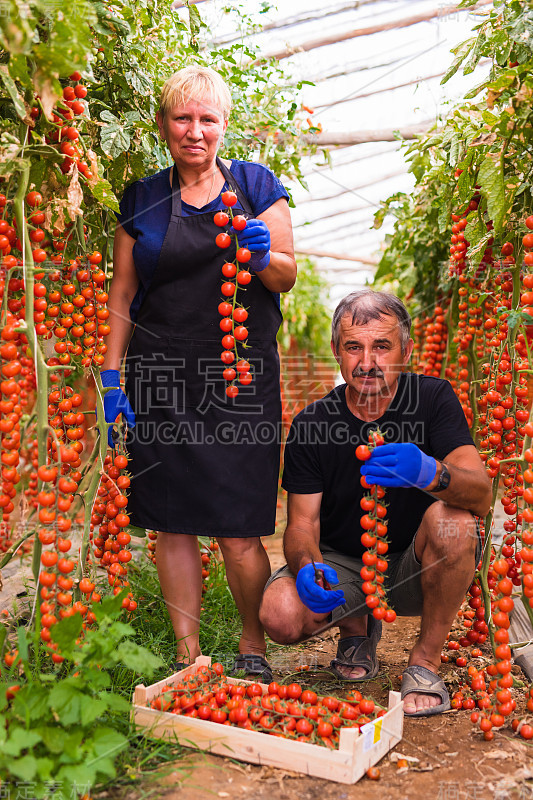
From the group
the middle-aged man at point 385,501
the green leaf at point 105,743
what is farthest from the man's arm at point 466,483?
the green leaf at point 105,743

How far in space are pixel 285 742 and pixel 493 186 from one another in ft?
4.38

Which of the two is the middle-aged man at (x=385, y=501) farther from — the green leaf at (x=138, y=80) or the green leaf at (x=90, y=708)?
the green leaf at (x=138, y=80)

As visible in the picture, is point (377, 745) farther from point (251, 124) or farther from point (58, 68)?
point (251, 124)

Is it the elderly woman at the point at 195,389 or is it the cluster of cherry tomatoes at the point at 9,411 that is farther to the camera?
the elderly woman at the point at 195,389

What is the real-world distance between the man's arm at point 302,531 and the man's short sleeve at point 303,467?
2cm

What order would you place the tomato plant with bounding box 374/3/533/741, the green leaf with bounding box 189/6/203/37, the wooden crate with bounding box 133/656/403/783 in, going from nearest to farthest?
the wooden crate with bounding box 133/656/403/783 → the tomato plant with bounding box 374/3/533/741 → the green leaf with bounding box 189/6/203/37

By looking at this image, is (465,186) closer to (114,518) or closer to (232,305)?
(232,305)

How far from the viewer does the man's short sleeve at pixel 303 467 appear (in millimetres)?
1957

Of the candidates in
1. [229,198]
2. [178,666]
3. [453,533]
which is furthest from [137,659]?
[229,198]

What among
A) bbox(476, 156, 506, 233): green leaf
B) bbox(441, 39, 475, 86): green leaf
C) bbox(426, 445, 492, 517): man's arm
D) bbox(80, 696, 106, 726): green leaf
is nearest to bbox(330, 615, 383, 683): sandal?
bbox(426, 445, 492, 517): man's arm

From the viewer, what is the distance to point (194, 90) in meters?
1.77

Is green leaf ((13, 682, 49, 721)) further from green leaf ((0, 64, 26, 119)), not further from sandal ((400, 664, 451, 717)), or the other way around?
green leaf ((0, 64, 26, 119))

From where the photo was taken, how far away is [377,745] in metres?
1.52

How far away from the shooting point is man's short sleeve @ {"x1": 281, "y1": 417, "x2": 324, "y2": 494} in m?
1.96
